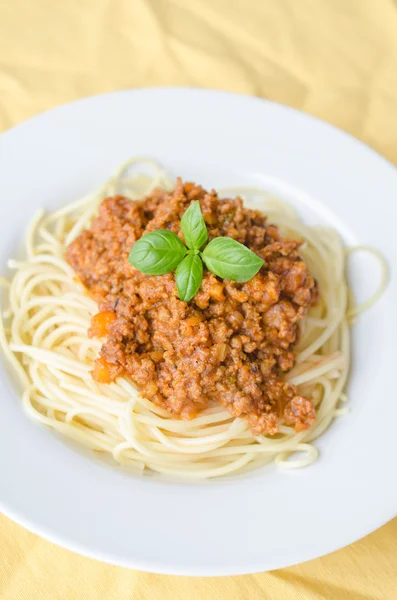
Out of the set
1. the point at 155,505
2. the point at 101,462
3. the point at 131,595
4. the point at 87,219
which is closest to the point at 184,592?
the point at 131,595

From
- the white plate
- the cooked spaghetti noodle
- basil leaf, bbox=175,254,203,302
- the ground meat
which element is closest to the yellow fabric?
the white plate

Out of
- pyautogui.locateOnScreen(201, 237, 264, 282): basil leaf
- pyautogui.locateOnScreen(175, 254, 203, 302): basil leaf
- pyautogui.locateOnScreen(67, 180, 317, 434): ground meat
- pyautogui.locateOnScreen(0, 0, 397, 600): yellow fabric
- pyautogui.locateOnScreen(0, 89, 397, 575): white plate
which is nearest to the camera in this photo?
pyautogui.locateOnScreen(0, 89, 397, 575): white plate

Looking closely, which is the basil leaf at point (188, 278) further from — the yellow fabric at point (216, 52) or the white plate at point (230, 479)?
the yellow fabric at point (216, 52)

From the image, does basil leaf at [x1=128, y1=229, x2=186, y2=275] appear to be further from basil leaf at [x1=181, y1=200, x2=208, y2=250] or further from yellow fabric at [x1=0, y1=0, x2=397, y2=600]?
yellow fabric at [x1=0, y1=0, x2=397, y2=600]

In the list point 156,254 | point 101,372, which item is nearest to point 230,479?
point 101,372

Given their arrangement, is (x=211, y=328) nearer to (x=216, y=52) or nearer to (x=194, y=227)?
(x=194, y=227)

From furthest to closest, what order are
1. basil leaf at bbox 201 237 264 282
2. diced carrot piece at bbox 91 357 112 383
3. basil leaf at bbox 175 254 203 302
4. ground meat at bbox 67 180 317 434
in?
diced carrot piece at bbox 91 357 112 383 < ground meat at bbox 67 180 317 434 < basil leaf at bbox 175 254 203 302 < basil leaf at bbox 201 237 264 282
